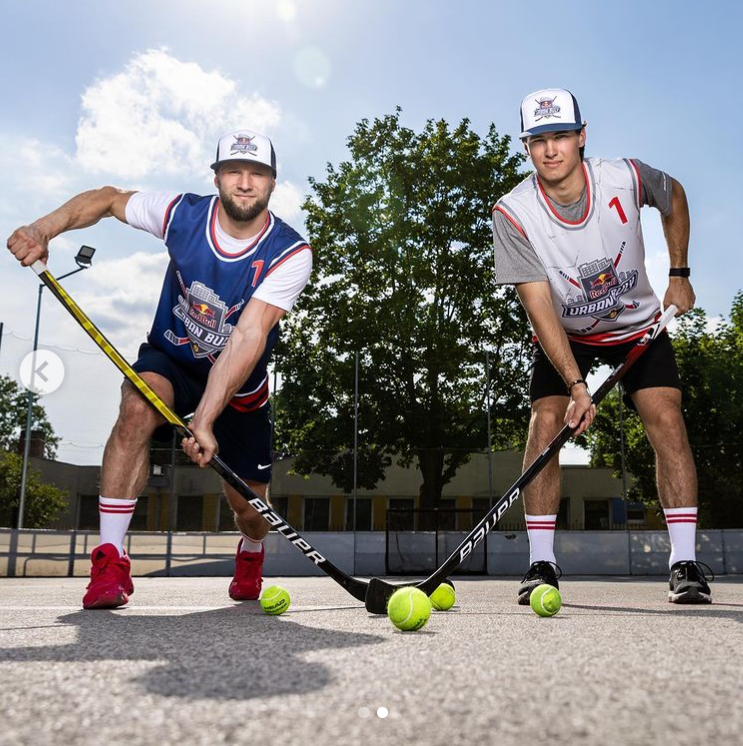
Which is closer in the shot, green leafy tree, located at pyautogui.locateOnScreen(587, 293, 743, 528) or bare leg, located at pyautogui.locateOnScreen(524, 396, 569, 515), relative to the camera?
bare leg, located at pyautogui.locateOnScreen(524, 396, 569, 515)

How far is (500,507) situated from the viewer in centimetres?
328

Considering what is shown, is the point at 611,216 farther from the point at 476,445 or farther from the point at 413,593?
the point at 476,445

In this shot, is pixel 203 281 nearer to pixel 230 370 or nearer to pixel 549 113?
pixel 230 370

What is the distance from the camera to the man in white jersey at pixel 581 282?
11.7ft

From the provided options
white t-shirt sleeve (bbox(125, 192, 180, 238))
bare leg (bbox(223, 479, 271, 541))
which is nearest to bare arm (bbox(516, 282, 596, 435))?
bare leg (bbox(223, 479, 271, 541))

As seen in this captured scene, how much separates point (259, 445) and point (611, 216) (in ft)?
6.59

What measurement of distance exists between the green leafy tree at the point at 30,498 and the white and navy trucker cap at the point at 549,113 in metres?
14.3

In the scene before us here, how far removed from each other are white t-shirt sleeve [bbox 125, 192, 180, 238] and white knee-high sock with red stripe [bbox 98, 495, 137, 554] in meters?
1.24

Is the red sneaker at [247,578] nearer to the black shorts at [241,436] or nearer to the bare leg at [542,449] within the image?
the black shorts at [241,436]

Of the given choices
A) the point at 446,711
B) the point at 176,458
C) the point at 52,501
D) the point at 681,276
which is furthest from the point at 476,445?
the point at 446,711

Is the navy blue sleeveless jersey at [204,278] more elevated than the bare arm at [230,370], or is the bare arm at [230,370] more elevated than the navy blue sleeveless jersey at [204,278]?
the navy blue sleeveless jersey at [204,278]

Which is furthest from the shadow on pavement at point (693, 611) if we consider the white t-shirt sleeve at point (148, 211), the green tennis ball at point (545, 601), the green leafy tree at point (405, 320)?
the green leafy tree at point (405, 320)

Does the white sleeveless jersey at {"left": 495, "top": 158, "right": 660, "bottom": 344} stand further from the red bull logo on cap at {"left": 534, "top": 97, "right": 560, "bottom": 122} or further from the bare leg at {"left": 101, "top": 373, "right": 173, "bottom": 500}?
the bare leg at {"left": 101, "top": 373, "right": 173, "bottom": 500}

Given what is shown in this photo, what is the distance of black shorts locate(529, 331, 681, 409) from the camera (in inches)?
148
